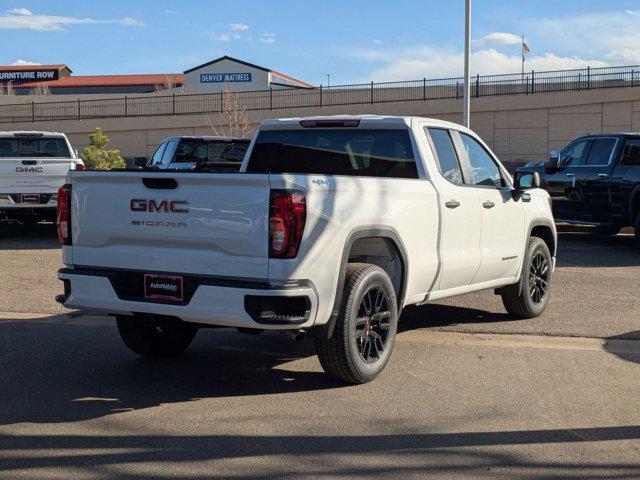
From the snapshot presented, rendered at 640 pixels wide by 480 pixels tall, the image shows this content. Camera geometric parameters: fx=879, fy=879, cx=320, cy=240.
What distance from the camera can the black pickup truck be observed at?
15.3 metres

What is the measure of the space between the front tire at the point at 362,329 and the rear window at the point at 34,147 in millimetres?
11240

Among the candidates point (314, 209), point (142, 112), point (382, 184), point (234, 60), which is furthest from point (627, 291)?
point (234, 60)

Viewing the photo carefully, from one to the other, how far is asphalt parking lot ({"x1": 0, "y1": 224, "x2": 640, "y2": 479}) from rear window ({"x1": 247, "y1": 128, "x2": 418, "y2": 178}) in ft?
5.11

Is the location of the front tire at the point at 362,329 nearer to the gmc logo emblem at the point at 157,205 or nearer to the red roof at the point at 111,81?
the gmc logo emblem at the point at 157,205

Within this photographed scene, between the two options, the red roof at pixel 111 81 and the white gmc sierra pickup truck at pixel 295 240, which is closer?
the white gmc sierra pickup truck at pixel 295 240

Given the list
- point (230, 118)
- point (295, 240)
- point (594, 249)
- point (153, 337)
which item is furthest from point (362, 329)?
point (230, 118)

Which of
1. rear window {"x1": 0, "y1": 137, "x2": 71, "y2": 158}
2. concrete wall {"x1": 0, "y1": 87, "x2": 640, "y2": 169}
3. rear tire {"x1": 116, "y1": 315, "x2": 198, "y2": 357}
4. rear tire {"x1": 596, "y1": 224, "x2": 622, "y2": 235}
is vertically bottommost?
rear tire {"x1": 116, "y1": 315, "x2": 198, "y2": 357}

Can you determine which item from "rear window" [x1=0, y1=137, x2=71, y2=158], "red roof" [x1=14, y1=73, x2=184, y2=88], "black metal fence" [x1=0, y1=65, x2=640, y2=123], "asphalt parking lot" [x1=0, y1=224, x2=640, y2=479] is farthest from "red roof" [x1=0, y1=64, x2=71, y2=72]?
"asphalt parking lot" [x1=0, y1=224, x2=640, y2=479]

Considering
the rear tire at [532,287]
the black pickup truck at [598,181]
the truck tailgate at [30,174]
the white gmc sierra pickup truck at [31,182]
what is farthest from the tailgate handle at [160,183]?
the black pickup truck at [598,181]

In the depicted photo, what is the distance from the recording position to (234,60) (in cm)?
7912

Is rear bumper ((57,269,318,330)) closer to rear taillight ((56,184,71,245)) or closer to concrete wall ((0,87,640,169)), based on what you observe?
rear taillight ((56,184,71,245))

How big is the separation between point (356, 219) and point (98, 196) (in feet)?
5.91

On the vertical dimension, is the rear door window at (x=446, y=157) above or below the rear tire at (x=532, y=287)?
above

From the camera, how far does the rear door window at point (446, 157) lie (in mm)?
7469
